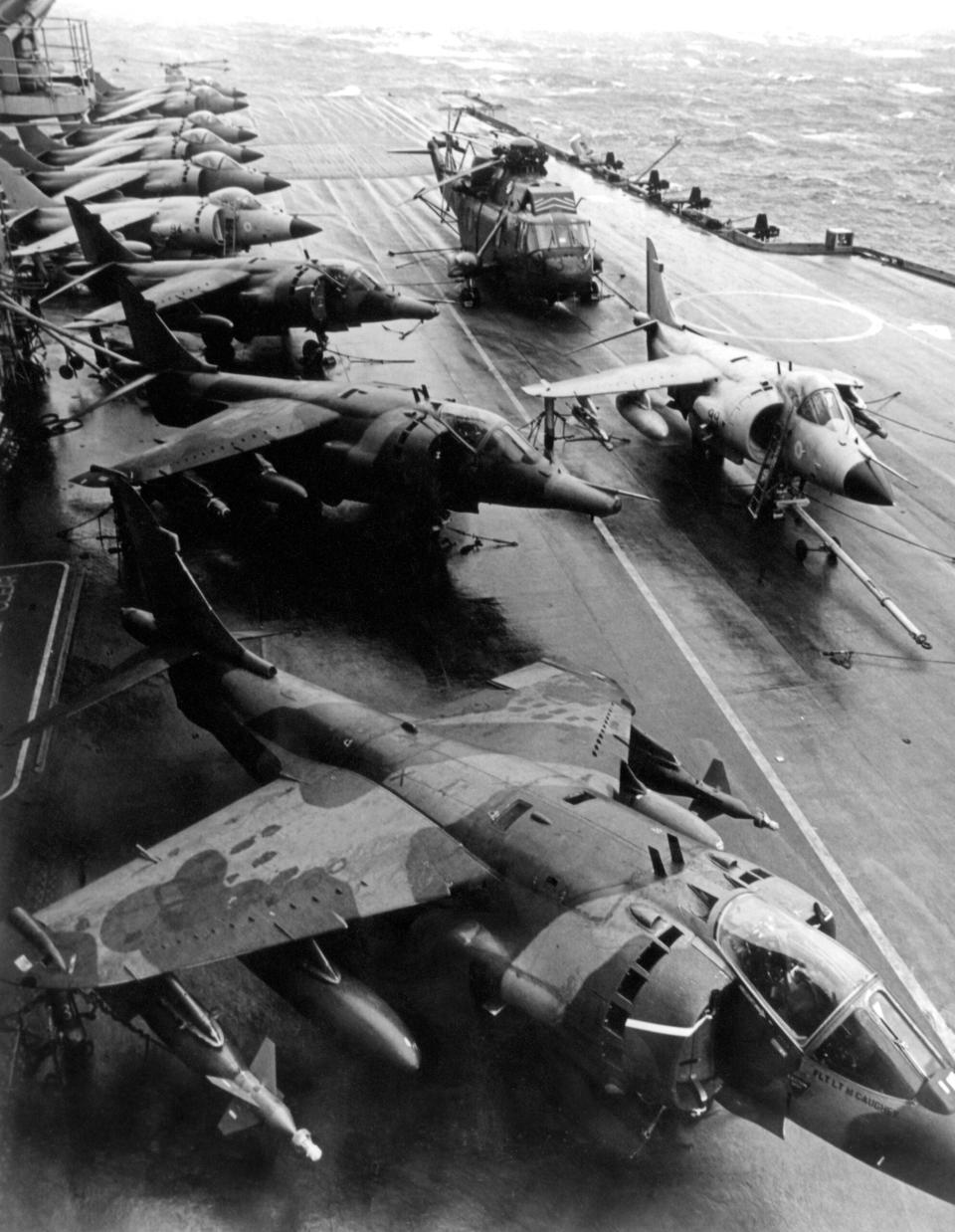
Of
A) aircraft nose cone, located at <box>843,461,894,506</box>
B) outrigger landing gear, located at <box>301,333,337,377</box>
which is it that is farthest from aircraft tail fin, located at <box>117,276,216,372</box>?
aircraft nose cone, located at <box>843,461,894,506</box>

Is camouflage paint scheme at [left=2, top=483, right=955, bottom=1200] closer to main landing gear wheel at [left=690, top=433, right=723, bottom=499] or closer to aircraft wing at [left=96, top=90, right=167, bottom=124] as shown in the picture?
main landing gear wheel at [left=690, top=433, right=723, bottom=499]

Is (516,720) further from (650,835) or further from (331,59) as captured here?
(331,59)

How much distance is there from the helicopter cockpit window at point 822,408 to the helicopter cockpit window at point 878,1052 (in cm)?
1792

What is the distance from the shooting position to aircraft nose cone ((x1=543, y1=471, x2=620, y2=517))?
920 inches

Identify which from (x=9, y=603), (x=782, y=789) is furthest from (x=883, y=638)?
(x=9, y=603)

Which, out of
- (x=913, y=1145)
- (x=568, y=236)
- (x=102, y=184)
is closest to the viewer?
(x=913, y=1145)

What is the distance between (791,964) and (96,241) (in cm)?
3208

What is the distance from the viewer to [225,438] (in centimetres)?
2441

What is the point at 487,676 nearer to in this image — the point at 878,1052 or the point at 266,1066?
the point at 266,1066

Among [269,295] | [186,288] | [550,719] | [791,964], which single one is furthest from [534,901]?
[186,288]

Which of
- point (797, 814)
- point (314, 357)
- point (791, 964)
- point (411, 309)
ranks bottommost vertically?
point (797, 814)

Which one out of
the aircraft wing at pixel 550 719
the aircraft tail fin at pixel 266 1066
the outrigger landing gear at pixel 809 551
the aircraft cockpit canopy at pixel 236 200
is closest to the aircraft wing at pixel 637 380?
the outrigger landing gear at pixel 809 551

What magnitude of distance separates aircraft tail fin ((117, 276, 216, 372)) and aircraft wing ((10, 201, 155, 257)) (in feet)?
55.7

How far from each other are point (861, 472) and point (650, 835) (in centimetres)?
1462
